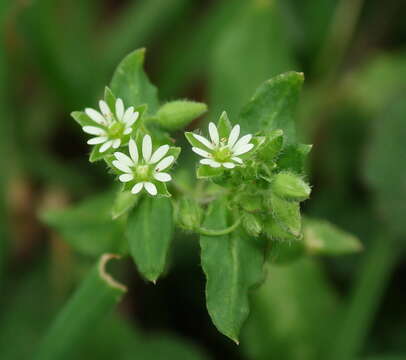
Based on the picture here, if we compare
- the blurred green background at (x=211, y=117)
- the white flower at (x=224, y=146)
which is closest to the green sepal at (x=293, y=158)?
the white flower at (x=224, y=146)

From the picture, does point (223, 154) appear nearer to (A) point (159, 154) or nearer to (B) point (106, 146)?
(A) point (159, 154)

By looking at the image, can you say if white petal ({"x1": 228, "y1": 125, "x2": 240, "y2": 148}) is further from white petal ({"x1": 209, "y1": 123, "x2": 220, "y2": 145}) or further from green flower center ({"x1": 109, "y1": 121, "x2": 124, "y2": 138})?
green flower center ({"x1": 109, "y1": 121, "x2": 124, "y2": 138})

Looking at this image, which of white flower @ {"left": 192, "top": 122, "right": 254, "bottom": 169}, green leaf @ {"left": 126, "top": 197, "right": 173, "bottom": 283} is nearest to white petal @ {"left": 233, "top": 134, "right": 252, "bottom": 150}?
white flower @ {"left": 192, "top": 122, "right": 254, "bottom": 169}

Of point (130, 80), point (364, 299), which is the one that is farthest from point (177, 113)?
point (364, 299)

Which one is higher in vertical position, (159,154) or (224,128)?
(224,128)

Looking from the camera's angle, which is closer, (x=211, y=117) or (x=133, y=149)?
(x=133, y=149)

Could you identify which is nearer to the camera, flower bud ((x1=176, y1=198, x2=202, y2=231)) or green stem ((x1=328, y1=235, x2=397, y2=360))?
flower bud ((x1=176, y1=198, x2=202, y2=231))

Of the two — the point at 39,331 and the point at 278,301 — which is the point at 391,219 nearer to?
the point at 278,301
